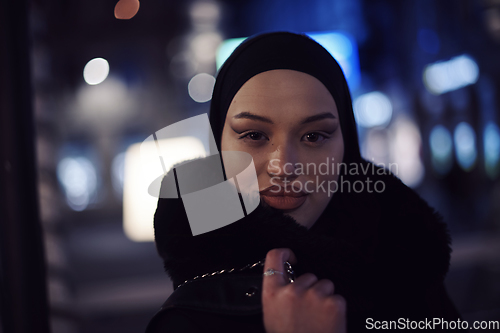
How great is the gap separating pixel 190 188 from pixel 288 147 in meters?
0.26

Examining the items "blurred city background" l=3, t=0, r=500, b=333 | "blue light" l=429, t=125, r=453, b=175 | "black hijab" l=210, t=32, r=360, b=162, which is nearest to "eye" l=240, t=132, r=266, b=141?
"black hijab" l=210, t=32, r=360, b=162

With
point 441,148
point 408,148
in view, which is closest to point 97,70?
point 441,148

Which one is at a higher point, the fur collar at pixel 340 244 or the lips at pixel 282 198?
the lips at pixel 282 198

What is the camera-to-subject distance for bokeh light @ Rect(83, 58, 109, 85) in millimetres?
1023

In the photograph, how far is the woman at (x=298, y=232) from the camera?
0.62 m

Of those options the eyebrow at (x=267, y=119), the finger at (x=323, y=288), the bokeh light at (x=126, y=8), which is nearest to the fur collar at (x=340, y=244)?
the finger at (x=323, y=288)

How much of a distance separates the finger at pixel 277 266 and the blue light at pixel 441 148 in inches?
279

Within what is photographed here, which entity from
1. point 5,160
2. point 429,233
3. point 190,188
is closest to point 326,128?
point 190,188

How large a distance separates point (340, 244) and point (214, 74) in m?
2.35

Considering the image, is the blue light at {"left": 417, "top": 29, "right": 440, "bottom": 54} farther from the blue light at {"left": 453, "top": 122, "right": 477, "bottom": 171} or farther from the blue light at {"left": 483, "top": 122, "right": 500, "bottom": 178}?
the blue light at {"left": 483, "top": 122, "right": 500, "bottom": 178}

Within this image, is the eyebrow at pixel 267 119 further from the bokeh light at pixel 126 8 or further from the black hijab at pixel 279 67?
the bokeh light at pixel 126 8

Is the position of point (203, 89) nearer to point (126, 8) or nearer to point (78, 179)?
point (126, 8)

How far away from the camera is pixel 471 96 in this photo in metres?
6.02

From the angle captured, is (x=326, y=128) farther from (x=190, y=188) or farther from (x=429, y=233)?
(x=429, y=233)
